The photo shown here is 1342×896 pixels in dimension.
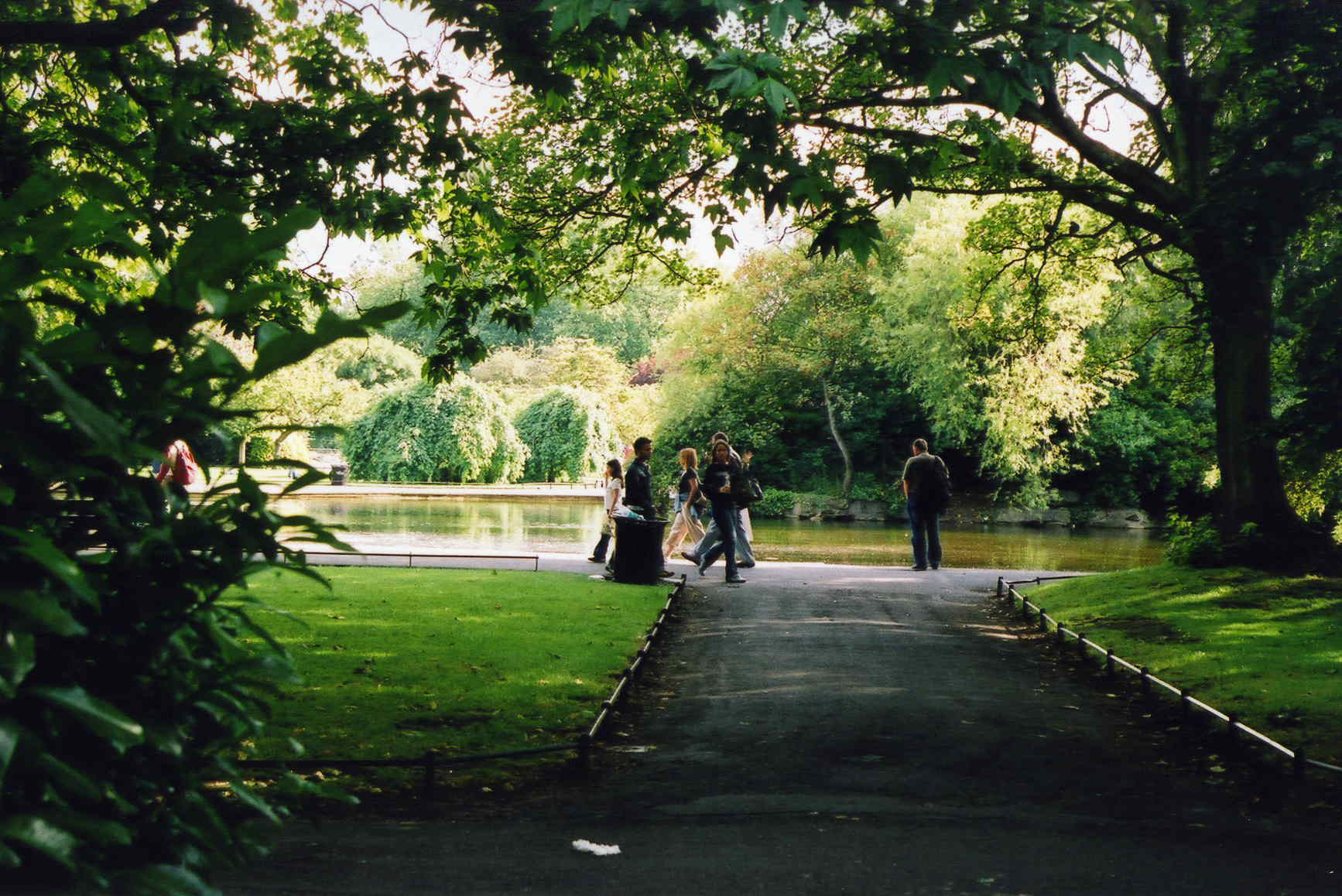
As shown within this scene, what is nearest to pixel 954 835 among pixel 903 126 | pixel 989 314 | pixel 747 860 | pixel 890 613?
pixel 747 860

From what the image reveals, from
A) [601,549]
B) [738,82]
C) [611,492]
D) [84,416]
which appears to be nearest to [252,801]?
[84,416]

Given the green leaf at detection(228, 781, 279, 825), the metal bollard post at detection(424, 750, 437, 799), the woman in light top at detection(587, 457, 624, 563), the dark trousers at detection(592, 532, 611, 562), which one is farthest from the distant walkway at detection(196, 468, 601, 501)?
the green leaf at detection(228, 781, 279, 825)

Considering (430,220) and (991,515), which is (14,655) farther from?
(991,515)

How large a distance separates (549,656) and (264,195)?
448 cm

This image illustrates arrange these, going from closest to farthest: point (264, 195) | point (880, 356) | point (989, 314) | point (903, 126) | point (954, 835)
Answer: point (954, 835) < point (264, 195) < point (903, 126) < point (989, 314) < point (880, 356)

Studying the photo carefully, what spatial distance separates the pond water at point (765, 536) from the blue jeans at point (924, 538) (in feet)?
12.9

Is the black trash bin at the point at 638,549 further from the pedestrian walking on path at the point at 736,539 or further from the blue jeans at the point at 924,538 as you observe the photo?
the blue jeans at the point at 924,538

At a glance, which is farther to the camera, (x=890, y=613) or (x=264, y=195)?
(x=890, y=613)

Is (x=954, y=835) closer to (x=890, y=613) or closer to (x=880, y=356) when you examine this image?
(x=890, y=613)

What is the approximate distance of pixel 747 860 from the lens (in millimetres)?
5312

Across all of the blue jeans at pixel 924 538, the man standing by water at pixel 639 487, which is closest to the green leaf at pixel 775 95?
the man standing by water at pixel 639 487

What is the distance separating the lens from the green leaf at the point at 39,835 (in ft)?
5.83

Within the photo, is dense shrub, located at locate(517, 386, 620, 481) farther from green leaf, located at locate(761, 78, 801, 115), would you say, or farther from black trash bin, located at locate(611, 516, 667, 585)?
green leaf, located at locate(761, 78, 801, 115)

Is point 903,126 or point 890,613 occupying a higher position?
point 903,126
